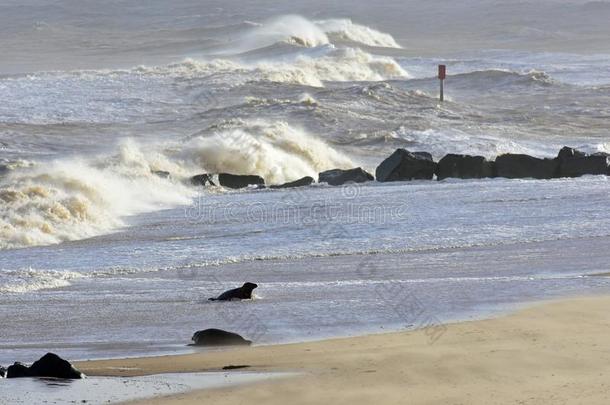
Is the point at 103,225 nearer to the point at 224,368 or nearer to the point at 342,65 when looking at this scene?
the point at 224,368

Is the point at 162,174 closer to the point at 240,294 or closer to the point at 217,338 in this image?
the point at 240,294

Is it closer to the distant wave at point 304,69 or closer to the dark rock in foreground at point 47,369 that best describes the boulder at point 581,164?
the dark rock in foreground at point 47,369

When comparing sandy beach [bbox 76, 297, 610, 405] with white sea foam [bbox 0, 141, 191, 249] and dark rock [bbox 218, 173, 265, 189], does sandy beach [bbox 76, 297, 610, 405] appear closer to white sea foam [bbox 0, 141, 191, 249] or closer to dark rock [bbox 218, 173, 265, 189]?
white sea foam [bbox 0, 141, 191, 249]

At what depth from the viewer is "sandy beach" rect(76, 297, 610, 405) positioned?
264 inches

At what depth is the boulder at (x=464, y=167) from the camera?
58.9 feet

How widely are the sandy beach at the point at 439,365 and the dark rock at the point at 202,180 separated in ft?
33.4

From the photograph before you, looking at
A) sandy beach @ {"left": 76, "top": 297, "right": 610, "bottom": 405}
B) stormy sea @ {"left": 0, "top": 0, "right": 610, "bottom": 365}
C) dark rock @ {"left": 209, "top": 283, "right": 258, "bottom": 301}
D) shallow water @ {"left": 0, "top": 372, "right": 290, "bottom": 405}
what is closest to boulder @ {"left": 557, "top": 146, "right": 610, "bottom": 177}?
stormy sea @ {"left": 0, "top": 0, "right": 610, "bottom": 365}

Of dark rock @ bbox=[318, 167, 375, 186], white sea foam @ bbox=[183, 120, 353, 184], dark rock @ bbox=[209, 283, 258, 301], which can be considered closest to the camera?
dark rock @ bbox=[209, 283, 258, 301]

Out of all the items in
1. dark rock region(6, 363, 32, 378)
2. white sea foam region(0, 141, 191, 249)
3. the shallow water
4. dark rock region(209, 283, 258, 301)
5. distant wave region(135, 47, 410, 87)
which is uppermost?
distant wave region(135, 47, 410, 87)

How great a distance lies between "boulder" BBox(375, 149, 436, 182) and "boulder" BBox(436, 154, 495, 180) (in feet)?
0.51

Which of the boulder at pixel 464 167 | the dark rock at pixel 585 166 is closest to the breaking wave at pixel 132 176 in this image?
the boulder at pixel 464 167

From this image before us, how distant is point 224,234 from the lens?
12984 millimetres

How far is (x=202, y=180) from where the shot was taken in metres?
18.7

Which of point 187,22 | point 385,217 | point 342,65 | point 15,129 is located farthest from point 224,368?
point 187,22
